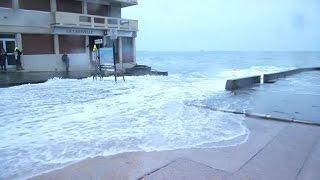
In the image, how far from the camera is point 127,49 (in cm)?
3438

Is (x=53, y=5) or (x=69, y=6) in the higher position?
(x=69, y=6)

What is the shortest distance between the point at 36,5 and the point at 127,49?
1163 cm

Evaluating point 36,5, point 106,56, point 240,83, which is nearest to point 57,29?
point 36,5

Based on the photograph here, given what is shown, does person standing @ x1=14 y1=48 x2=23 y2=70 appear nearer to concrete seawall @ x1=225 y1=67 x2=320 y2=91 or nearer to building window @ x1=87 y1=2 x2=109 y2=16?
building window @ x1=87 y1=2 x2=109 y2=16

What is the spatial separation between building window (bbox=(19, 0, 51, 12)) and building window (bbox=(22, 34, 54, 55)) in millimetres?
2080

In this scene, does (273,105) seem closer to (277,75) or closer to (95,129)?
(95,129)

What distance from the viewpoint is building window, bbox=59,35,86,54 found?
26861 millimetres

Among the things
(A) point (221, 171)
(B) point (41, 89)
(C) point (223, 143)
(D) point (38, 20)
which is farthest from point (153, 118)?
(D) point (38, 20)

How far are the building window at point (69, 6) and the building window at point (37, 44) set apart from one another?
9.85ft

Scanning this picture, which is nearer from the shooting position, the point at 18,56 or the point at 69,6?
the point at 18,56

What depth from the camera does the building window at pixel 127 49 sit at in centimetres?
3375

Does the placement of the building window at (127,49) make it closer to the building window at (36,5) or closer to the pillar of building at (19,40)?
the building window at (36,5)

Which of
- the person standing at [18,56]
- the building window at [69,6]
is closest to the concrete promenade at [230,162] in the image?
the person standing at [18,56]

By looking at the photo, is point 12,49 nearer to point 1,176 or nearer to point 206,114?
point 206,114
